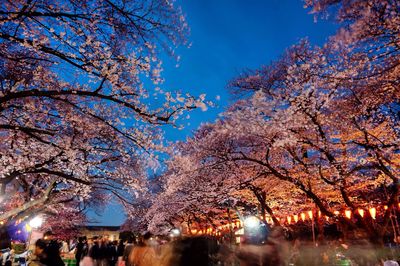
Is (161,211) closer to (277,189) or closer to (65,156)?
(277,189)

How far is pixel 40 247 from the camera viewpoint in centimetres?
725

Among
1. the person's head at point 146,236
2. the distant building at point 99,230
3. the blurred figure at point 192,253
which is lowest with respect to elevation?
the distant building at point 99,230

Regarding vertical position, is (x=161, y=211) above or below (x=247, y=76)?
below

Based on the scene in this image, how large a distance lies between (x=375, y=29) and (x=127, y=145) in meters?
12.2

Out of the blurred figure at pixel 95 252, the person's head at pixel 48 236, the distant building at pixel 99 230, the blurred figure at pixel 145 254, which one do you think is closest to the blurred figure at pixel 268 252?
the blurred figure at pixel 145 254

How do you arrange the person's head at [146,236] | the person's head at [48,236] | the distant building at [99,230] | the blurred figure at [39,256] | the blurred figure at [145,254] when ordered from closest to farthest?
the blurred figure at [145,254]
the person's head at [146,236]
the blurred figure at [39,256]
the person's head at [48,236]
the distant building at [99,230]

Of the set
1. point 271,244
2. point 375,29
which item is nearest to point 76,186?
point 271,244

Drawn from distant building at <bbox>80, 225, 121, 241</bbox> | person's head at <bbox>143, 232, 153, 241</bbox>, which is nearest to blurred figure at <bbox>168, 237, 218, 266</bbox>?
person's head at <bbox>143, 232, 153, 241</bbox>

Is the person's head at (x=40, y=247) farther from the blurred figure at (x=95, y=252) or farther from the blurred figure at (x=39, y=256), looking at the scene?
the blurred figure at (x=95, y=252)

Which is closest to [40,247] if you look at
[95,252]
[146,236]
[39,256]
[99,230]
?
[39,256]

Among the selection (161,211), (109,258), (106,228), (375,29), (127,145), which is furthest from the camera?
→ (106,228)

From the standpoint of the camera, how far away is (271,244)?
6316 mm

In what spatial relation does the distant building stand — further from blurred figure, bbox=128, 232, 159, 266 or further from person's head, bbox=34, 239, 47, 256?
Answer: blurred figure, bbox=128, 232, 159, 266

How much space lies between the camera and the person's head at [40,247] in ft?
23.6
